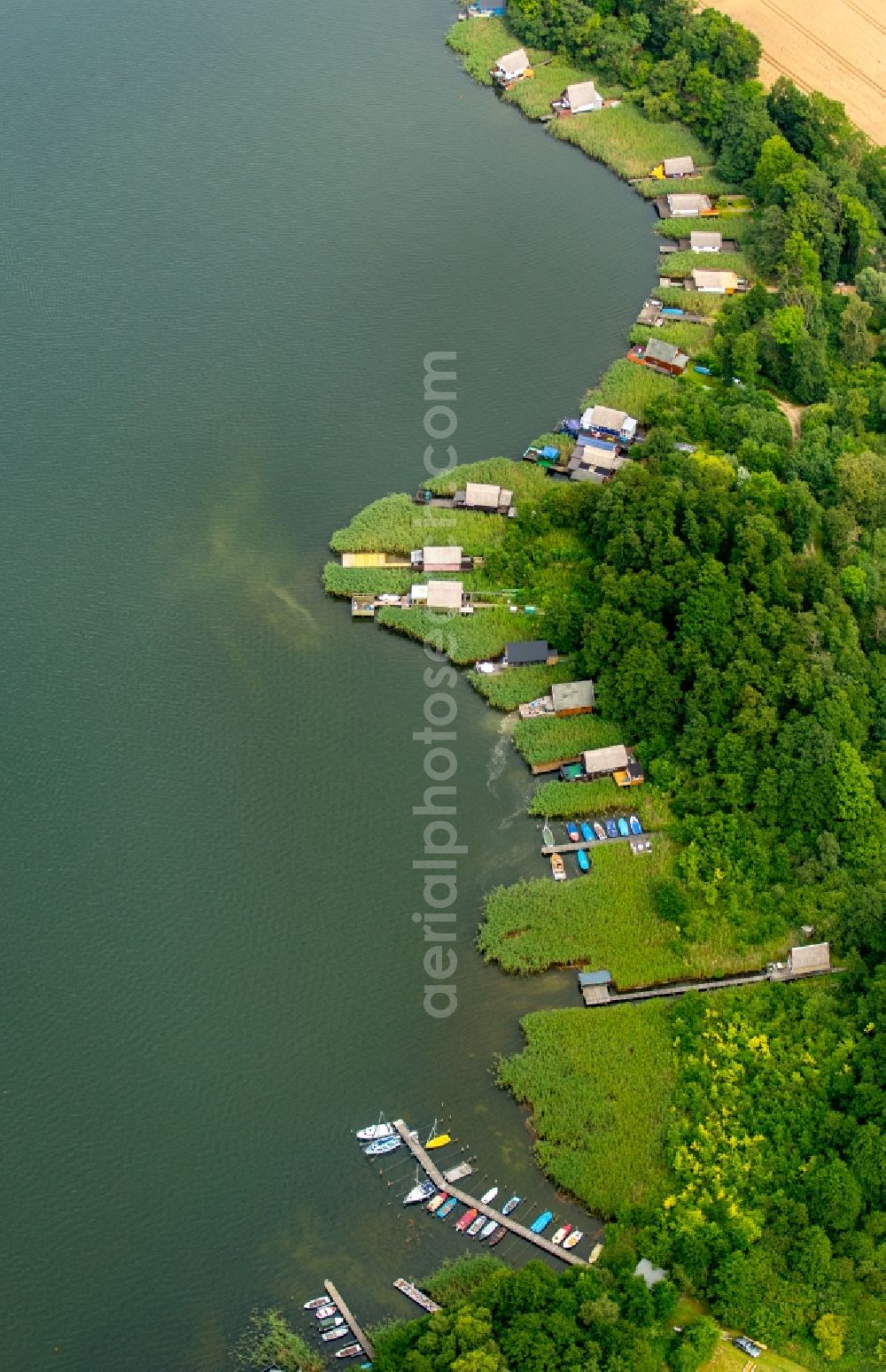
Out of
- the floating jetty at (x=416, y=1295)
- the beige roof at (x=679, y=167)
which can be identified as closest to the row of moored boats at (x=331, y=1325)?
the floating jetty at (x=416, y=1295)

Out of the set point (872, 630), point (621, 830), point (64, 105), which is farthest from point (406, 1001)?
point (64, 105)

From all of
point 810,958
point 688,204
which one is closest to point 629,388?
point 688,204

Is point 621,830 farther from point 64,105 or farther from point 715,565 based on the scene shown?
point 64,105

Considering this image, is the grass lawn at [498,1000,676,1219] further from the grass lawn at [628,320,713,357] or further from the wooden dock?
the grass lawn at [628,320,713,357]

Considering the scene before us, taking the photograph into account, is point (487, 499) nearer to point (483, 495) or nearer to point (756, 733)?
point (483, 495)

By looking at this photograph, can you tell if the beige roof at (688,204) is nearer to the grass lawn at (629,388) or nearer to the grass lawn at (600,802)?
the grass lawn at (629,388)

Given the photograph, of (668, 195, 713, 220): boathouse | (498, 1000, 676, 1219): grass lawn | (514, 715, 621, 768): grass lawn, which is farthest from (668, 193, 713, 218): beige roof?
(498, 1000, 676, 1219): grass lawn
